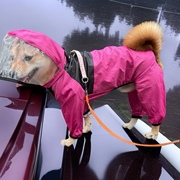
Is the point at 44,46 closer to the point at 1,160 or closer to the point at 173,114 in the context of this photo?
the point at 1,160

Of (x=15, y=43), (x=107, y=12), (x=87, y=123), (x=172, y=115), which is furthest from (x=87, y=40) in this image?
(x=15, y=43)

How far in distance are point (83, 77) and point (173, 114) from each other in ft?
6.36

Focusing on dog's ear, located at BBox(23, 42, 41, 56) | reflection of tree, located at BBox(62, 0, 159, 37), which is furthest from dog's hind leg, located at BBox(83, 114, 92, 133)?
reflection of tree, located at BBox(62, 0, 159, 37)

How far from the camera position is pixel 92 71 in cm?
204

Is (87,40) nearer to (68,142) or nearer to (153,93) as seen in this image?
(153,93)

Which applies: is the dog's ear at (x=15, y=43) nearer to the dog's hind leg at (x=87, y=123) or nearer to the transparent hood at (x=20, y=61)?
the transparent hood at (x=20, y=61)

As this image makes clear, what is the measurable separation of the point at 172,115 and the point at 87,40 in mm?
2201

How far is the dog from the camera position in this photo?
1.76 m

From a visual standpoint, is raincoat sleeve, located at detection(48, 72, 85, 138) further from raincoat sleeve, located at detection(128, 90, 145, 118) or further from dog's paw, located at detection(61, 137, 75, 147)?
raincoat sleeve, located at detection(128, 90, 145, 118)

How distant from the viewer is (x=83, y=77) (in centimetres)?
197

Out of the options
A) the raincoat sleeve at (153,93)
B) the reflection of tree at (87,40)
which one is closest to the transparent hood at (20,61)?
the raincoat sleeve at (153,93)

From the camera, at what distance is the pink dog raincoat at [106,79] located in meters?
1.90

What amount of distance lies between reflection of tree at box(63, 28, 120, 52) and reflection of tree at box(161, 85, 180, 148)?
1499mm

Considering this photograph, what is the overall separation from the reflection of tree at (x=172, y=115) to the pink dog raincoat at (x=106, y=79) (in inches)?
41.0
